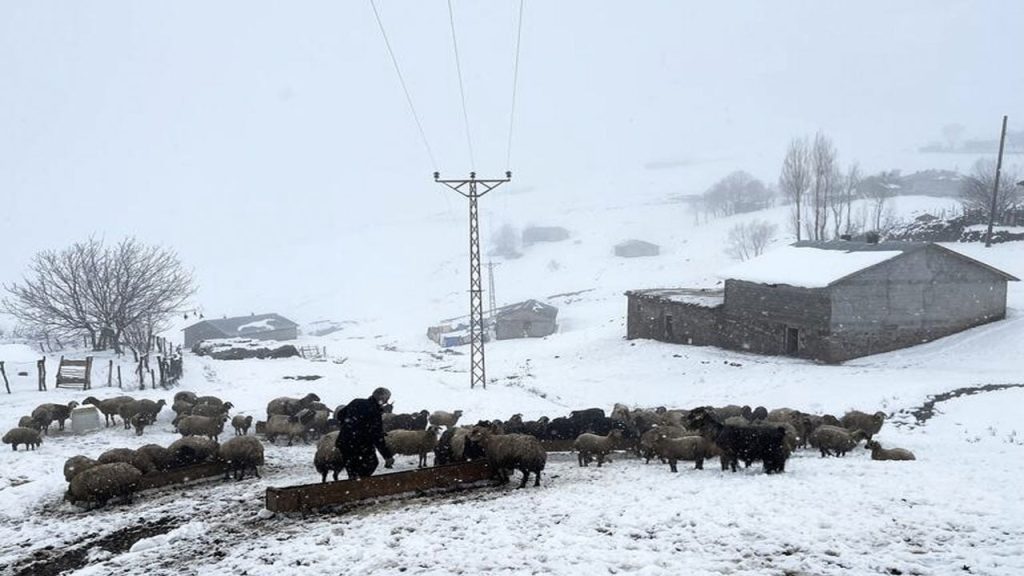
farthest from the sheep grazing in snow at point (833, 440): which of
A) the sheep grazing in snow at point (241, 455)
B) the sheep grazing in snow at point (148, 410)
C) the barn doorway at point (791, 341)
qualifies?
the barn doorway at point (791, 341)

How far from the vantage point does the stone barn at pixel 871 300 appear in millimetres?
31344

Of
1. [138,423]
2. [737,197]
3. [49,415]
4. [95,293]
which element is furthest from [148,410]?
[737,197]

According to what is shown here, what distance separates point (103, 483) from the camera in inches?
447

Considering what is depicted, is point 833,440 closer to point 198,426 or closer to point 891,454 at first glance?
point 891,454

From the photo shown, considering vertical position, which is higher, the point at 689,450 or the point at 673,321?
the point at 673,321

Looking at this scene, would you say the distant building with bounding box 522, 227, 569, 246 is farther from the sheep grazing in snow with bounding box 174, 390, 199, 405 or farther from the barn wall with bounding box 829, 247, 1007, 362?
the sheep grazing in snow with bounding box 174, 390, 199, 405

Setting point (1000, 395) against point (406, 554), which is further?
point (1000, 395)

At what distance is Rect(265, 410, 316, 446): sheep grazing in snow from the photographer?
18.5m

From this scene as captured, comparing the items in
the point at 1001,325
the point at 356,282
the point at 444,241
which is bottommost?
the point at 1001,325

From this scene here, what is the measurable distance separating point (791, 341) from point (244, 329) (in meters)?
63.1

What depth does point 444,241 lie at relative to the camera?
15412cm

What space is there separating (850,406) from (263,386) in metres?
22.1

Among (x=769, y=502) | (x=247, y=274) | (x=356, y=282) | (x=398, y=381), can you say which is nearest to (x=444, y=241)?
(x=356, y=282)

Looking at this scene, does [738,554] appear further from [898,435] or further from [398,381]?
[398,381]
